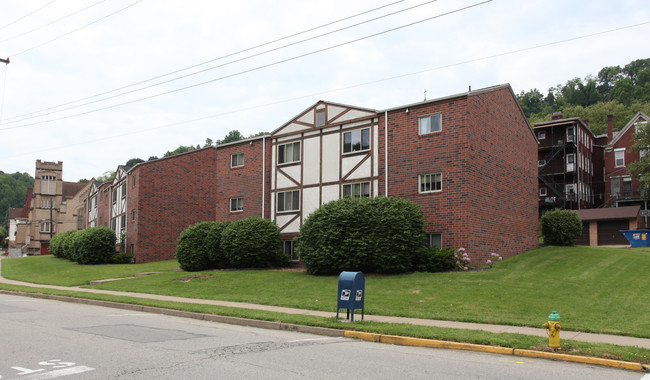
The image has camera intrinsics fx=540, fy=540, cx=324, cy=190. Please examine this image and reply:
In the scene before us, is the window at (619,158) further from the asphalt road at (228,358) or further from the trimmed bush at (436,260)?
the asphalt road at (228,358)

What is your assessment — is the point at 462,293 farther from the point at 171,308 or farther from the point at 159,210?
the point at 159,210

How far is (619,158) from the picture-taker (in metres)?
55.9

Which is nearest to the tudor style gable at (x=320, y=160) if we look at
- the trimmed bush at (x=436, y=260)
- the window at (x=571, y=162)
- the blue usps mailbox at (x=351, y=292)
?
the trimmed bush at (x=436, y=260)

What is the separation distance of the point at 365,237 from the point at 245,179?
11566mm

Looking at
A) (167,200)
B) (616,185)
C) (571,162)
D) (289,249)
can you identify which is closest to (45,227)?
(167,200)

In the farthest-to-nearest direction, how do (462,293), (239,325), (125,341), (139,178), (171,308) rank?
(139,178), (462,293), (171,308), (239,325), (125,341)

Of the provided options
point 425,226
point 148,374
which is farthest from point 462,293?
point 148,374

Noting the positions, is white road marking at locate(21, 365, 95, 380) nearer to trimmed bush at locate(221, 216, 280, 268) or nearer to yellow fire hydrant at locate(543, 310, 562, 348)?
yellow fire hydrant at locate(543, 310, 562, 348)

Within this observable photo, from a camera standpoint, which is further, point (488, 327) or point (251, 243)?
point (251, 243)

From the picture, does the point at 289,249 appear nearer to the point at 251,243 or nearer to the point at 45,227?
the point at 251,243

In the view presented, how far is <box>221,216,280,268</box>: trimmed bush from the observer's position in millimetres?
26641

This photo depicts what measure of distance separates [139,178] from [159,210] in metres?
2.78

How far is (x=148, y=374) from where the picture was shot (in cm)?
714

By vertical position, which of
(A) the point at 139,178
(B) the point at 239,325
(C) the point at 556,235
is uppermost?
(A) the point at 139,178
